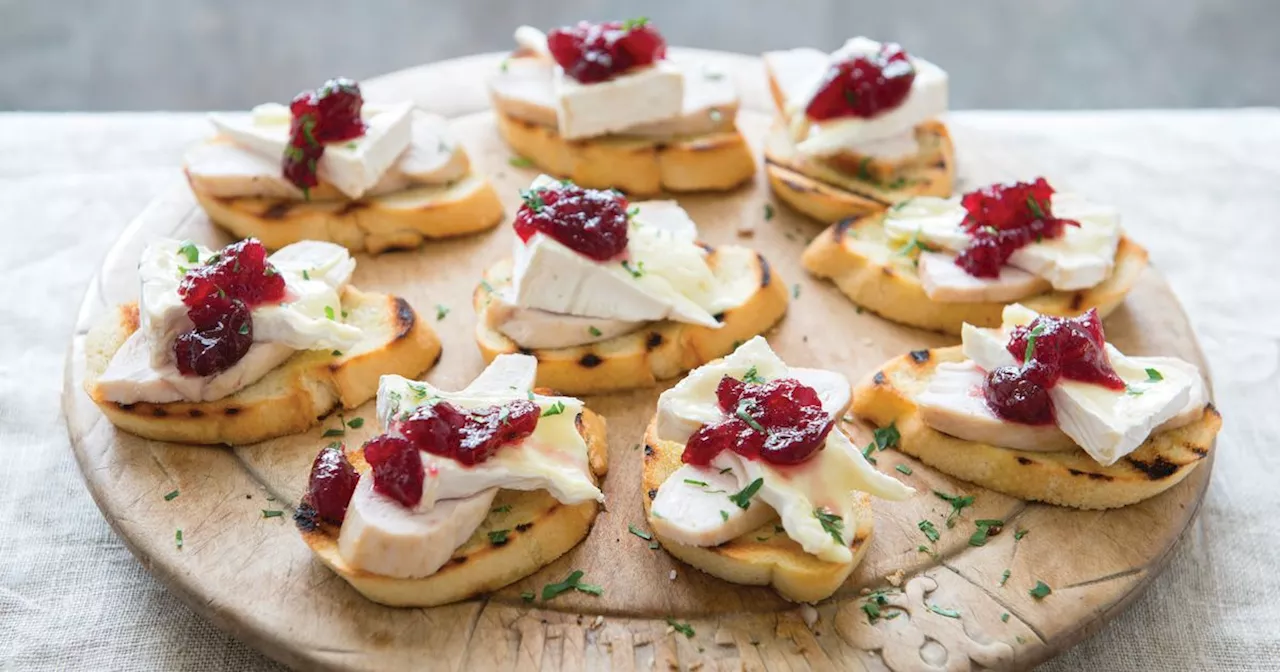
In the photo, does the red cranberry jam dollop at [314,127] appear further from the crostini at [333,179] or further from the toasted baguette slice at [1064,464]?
the toasted baguette slice at [1064,464]

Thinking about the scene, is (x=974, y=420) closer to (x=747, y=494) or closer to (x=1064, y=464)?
(x=1064, y=464)

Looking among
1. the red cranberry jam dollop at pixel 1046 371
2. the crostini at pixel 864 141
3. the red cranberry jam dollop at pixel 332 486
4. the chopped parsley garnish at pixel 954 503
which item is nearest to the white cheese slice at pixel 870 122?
the crostini at pixel 864 141

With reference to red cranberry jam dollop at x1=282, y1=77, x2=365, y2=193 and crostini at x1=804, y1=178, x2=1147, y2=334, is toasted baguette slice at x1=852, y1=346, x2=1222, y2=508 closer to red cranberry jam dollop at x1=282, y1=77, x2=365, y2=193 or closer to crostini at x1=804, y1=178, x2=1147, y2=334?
crostini at x1=804, y1=178, x2=1147, y2=334

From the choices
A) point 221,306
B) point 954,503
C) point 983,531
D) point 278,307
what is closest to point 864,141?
point 954,503

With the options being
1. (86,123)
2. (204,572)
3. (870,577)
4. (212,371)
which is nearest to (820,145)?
(870,577)

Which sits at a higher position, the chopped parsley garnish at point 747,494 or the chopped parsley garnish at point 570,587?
the chopped parsley garnish at point 747,494

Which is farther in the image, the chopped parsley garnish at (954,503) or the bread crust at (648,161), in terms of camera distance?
the bread crust at (648,161)

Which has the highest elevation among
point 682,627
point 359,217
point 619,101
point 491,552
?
point 619,101
